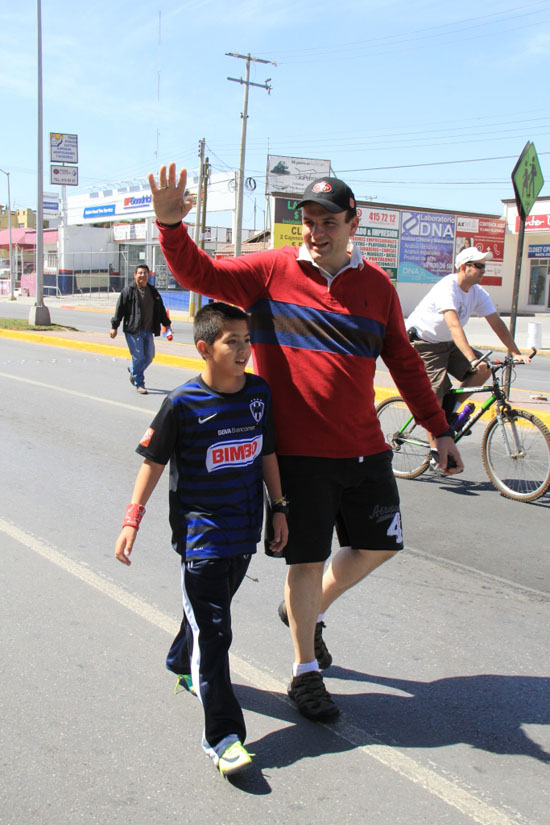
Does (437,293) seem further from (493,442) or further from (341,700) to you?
(341,700)

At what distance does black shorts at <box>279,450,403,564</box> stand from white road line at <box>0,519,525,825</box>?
609mm

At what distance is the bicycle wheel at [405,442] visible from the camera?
688cm

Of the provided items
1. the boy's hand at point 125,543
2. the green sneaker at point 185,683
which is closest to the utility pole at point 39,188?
the green sneaker at point 185,683

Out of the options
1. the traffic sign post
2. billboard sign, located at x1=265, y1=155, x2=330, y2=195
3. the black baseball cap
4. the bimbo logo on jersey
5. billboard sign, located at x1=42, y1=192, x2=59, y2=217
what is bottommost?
the bimbo logo on jersey

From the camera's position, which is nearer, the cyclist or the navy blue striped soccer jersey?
the navy blue striped soccer jersey

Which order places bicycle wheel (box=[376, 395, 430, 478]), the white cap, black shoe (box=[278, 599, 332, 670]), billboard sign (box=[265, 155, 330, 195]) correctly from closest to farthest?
black shoe (box=[278, 599, 332, 670])
the white cap
bicycle wheel (box=[376, 395, 430, 478])
billboard sign (box=[265, 155, 330, 195])

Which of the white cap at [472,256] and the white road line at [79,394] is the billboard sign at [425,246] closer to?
the white road line at [79,394]

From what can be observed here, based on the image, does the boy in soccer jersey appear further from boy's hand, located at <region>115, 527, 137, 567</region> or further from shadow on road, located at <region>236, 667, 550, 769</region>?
shadow on road, located at <region>236, 667, 550, 769</region>

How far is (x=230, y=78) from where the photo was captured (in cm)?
3803

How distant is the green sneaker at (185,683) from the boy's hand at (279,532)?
683 millimetres

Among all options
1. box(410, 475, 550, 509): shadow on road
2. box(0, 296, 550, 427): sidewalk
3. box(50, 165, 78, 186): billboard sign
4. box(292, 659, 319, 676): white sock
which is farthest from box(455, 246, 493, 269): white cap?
box(50, 165, 78, 186): billboard sign

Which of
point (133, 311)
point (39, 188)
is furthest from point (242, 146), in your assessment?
point (133, 311)

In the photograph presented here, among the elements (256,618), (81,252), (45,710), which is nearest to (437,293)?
(256,618)

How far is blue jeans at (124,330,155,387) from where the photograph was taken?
10883 mm
